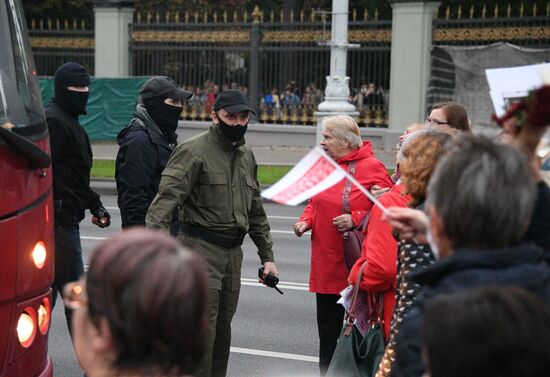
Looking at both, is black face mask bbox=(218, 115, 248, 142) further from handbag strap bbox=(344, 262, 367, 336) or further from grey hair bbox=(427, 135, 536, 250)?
grey hair bbox=(427, 135, 536, 250)

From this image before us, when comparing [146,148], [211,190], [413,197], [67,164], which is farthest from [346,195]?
A: [413,197]

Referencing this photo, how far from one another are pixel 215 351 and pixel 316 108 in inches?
734

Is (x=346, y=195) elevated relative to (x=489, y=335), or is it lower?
lower

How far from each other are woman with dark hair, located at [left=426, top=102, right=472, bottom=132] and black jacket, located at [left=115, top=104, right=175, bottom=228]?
5.35 feet

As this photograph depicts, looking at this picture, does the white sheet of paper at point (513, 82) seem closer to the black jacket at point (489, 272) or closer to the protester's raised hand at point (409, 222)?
the protester's raised hand at point (409, 222)

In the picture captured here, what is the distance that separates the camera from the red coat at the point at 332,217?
6.08 meters

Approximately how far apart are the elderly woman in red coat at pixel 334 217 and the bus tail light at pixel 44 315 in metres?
1.91

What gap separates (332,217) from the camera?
240 inches

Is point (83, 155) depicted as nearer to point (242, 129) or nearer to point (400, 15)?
point (242, 129)

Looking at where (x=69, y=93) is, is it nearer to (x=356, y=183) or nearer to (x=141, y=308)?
(x=356, y=183)

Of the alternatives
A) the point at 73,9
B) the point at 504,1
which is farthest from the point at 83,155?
the point at 73,9

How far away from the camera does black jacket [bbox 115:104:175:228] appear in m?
6.05

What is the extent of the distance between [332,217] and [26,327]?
2.19 meters

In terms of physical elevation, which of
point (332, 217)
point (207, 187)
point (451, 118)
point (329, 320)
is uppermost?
point (451, 118)
